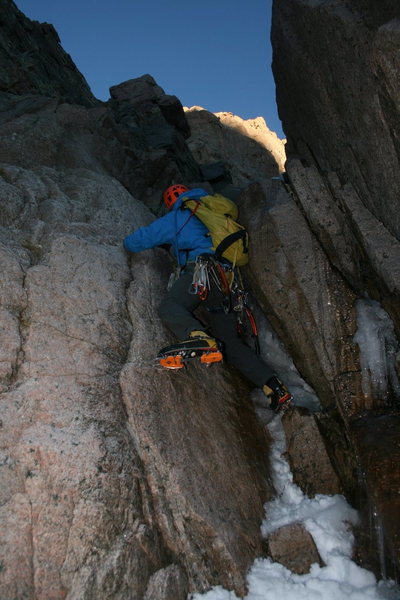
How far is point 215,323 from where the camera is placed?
792 cm

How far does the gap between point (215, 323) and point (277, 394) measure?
1.74 meters

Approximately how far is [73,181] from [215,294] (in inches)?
197

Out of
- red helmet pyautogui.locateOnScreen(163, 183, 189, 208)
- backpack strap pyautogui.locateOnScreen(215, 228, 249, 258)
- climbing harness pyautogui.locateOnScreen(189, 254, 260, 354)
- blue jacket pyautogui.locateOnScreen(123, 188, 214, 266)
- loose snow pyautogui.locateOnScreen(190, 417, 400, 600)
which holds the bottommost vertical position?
loose snow pyautogui.locateOnScreen(190, 417, 400, 600)

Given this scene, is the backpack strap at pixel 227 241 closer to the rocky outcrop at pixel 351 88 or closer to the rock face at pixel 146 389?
the rock face at pixel 146 389

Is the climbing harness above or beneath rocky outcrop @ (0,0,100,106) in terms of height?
beneath

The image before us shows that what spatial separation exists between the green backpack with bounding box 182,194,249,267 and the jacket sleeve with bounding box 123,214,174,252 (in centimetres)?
53

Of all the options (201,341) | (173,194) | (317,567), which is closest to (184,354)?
(201,341)

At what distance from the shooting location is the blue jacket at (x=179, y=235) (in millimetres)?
8055

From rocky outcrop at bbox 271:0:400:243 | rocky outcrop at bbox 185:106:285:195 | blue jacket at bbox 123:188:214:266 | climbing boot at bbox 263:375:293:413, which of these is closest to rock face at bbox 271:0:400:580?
rocky outcrop at bbox 271:0:400:243

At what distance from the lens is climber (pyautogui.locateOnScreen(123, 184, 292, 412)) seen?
7129 mm

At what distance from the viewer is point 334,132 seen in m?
9.28

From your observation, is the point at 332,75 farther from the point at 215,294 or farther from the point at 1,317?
the point at 1,317

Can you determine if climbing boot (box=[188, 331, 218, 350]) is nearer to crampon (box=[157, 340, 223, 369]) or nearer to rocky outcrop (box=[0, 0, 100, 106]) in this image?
crampon (box=[157, 340, 223, 369])

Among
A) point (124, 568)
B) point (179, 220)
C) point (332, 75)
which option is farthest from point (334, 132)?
point (124, 568)
